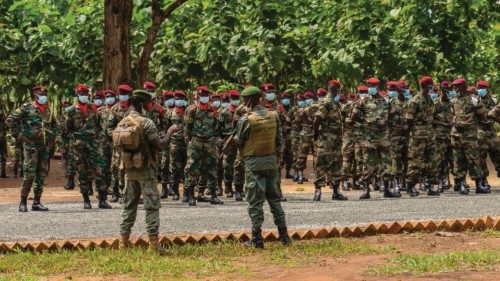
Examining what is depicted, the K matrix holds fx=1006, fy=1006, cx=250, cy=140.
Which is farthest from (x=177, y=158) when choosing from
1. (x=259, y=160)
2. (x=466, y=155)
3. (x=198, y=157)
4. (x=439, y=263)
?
(x=439, y=263)

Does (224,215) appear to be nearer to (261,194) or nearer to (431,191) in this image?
(261,194)

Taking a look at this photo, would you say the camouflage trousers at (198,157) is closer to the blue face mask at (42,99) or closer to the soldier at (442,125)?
the blue face mask at (42,99)

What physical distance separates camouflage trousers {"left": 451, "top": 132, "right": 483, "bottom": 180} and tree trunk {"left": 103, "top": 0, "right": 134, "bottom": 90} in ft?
24.0

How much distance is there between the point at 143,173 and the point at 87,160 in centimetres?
525

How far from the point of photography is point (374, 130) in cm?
1727

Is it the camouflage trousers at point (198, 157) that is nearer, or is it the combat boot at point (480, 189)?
the camouflage trousers at point (198, 157)

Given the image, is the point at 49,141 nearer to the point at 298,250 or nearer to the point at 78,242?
the point at 78,242

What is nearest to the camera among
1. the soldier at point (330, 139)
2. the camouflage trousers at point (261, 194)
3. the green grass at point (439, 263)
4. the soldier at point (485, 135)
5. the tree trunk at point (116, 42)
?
the green grass at point (439, 263)

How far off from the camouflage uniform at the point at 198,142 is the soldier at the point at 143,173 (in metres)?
5.42

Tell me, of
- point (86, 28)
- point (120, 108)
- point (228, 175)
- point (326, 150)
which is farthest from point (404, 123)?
point (86, 28)

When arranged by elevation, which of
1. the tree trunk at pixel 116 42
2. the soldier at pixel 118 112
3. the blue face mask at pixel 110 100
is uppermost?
the tree trunk at pixel 116 42

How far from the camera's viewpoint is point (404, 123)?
59.4 ft

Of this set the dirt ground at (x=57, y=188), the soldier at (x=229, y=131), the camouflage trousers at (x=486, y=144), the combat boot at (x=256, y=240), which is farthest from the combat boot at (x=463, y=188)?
the combat boot at (x=256, y=240)

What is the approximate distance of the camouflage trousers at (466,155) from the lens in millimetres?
18219
